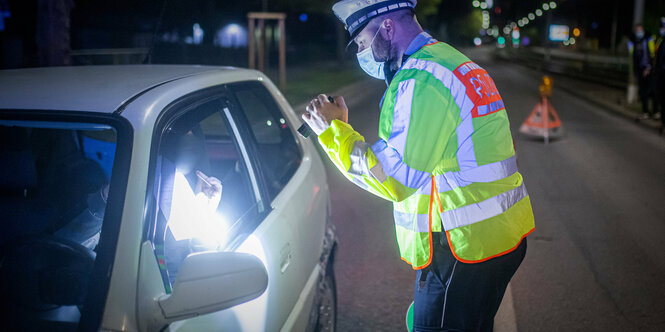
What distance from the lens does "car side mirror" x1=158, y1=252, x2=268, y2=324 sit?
164cm

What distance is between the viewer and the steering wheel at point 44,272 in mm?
1789

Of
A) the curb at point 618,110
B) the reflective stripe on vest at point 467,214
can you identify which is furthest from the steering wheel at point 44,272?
the curb at point 618,110

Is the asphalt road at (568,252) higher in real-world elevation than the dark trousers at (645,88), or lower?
lower

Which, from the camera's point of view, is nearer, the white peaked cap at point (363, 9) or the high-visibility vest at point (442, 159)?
the high-visibility vest at point (442, 159)

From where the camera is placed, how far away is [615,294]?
4.19 m

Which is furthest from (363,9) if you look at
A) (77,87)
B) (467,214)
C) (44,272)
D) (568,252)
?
(568,252)

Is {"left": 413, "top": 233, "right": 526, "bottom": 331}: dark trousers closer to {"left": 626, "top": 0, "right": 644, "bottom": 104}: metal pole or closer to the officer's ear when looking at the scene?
the officer's ear

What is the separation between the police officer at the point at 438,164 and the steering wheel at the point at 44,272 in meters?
0.90

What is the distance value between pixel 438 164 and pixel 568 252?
3.59m

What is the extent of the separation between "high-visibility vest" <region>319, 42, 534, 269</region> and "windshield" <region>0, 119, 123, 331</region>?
85 cm

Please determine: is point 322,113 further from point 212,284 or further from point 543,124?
point 543,124

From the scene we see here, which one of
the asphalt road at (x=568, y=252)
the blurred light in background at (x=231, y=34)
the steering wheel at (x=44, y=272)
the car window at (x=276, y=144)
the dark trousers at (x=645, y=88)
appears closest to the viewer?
the steering wheel at (x=44, y=272)

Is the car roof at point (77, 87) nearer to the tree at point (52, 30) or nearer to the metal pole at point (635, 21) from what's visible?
the tree at point (52, 30)

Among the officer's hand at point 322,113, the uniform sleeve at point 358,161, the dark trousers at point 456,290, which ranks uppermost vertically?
the officer's hand at point 322,113
